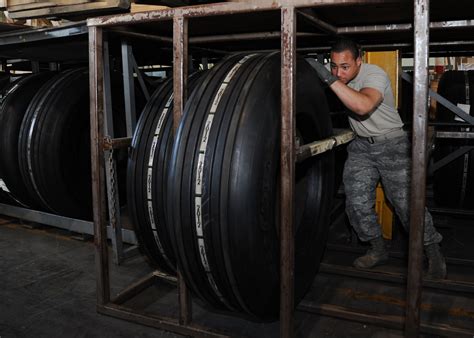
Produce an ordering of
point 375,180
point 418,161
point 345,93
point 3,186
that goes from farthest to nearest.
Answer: point 3,186
point 375,180
point 345,93
point 418,161

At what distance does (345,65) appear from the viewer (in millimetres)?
2762

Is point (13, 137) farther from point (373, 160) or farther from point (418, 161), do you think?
point (418, 161)

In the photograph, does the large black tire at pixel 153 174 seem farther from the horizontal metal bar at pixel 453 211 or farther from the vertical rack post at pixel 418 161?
the horizontal metal bar at pixel 453 211

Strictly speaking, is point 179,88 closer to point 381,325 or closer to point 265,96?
point 265,96

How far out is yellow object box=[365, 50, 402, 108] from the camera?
3.60m

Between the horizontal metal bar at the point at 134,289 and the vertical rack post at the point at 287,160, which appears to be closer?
the vertical rack post at the point at 287,160

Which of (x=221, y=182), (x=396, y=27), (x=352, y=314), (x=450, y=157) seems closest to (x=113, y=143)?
(x=221, y=182)

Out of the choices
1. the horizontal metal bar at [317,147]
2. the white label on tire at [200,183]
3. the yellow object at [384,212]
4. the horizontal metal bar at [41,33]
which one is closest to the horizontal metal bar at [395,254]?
the yellow object at [384,212]

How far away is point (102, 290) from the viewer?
2.66 metres

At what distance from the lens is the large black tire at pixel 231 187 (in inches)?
79.1

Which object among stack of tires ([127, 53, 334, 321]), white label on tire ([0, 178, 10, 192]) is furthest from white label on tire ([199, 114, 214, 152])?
white label on tire ([0, 178, 10, 192])

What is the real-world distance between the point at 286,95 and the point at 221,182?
438 millimetres

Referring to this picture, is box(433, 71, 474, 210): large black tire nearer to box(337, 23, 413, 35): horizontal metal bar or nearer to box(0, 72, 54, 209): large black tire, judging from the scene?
box(337, 23, 413, 35): horizontal metal bar

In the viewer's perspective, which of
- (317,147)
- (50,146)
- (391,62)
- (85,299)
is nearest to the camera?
(317,147)
